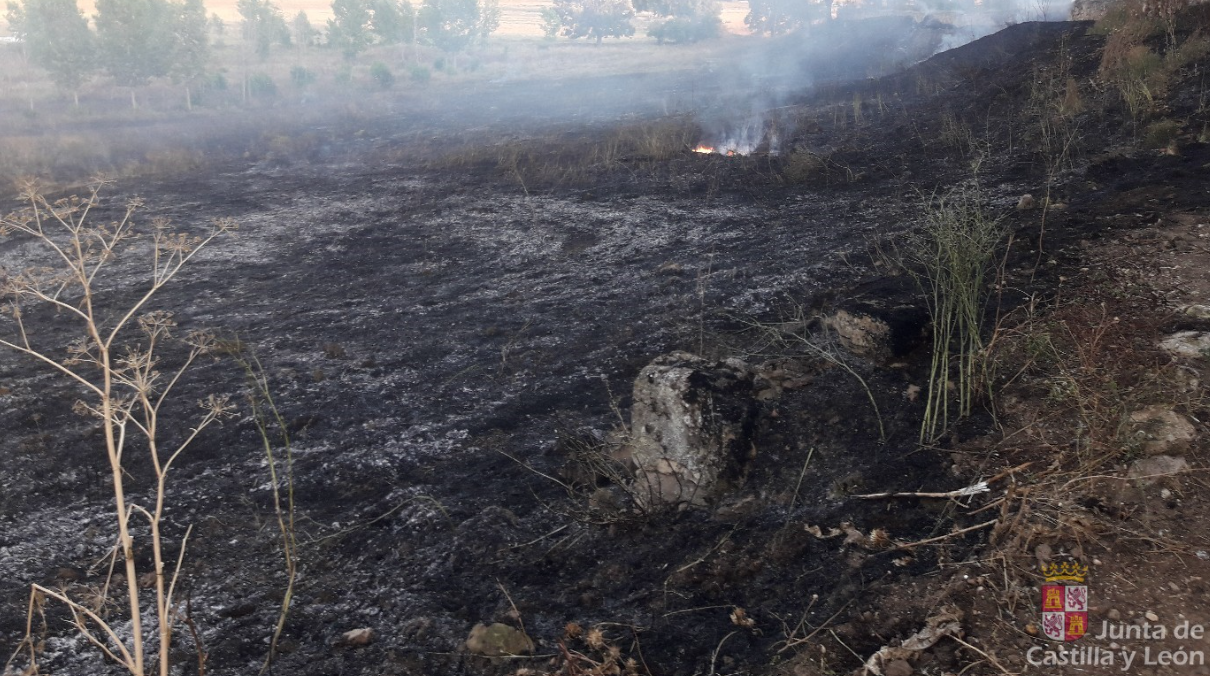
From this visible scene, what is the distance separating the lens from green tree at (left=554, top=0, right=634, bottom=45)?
53406 millimetres

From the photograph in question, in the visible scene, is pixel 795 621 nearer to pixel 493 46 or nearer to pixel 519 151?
pixel 519 151

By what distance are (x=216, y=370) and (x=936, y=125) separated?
974 cm

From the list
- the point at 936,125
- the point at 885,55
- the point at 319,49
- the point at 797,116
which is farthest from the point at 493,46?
the point at 936,125

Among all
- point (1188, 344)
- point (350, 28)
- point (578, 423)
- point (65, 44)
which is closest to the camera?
point (1188, 344)

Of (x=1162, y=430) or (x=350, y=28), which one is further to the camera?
(x=350, y=28)

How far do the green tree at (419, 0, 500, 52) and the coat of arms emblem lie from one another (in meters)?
51.5

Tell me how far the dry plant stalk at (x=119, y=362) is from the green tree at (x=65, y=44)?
23.1 metres

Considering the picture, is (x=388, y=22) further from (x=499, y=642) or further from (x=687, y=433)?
(x=499, y=642)

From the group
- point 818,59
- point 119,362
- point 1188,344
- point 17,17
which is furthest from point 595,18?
point 1188,344

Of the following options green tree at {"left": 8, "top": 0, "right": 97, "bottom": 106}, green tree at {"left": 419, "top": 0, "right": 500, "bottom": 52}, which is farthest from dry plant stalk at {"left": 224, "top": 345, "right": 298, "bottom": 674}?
green tree at {"left": 419, "top": 0, "right": 500, "bottom": 52}

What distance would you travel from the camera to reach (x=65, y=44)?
90.7 feet

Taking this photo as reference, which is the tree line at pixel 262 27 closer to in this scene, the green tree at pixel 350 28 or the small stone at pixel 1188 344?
the green tree at pixel 350 28

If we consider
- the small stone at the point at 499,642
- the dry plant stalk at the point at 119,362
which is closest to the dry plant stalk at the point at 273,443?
the dry plant stalk at the point at 119,362

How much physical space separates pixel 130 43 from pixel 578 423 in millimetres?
31447
